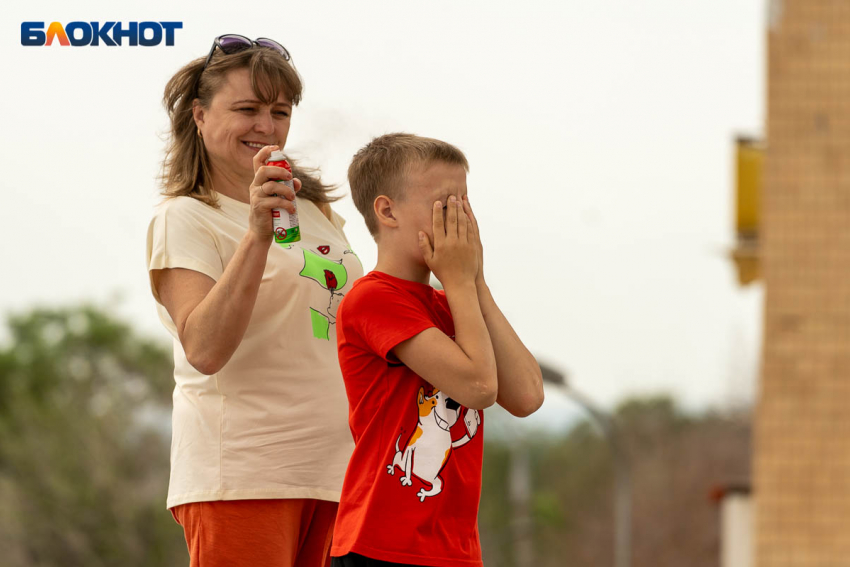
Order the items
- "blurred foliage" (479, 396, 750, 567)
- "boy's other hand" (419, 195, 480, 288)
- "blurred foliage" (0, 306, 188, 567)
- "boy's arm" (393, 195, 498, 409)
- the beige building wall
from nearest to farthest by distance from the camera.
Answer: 1. "boy's arm" (393, 195, 498, 409)
2. "boy's other hand" (419, 195, 480, 288)
3. the beige building wall
4. "blurred foliage" (0, 306, 188, 567)
5. "blurred foliage" (479, 396, 750, 567)

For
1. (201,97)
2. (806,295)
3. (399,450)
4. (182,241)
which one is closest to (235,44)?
(201,97)

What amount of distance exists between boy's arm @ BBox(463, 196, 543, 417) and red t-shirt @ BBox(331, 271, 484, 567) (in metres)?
0.11

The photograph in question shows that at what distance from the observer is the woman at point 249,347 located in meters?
2.73

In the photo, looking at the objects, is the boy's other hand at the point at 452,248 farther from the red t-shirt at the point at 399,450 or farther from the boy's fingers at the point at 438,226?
the red t-shirt at the point at 399,450

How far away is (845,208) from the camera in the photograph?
3.84 m

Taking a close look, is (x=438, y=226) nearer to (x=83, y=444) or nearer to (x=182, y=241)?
(x=182, y=241)

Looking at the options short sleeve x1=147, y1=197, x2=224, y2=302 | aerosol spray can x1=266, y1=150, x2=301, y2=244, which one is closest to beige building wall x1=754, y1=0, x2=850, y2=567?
aerosol spray can x1=266, y1=150, x2=301, y2=244

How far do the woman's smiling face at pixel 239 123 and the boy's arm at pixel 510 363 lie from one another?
0.71m

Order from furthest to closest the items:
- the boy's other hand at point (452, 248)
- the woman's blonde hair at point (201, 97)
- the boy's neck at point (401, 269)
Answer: the woman's blonde hair at point (201, 97)
the boy's neck at point (401, 269)
the boy's other hand at point (452, 248)

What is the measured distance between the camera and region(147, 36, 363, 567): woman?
107 inches

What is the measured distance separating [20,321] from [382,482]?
40.6 m

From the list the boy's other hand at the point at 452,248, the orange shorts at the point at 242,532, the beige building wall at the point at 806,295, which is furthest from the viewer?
the beige building wall at the point at 806,295

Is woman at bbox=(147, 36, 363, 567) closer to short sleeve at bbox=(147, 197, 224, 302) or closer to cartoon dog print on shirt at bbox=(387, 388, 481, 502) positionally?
short sleeve at bbox=(147, 197, 224, 302)

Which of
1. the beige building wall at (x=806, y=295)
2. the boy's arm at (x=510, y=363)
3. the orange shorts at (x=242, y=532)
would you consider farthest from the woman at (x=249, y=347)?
the beige building wall at (x=806, y=295)
